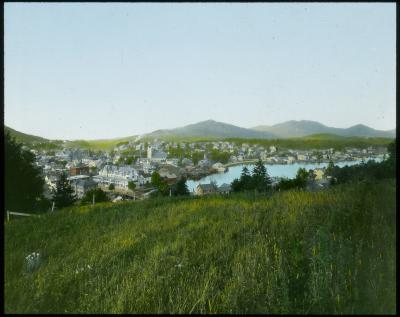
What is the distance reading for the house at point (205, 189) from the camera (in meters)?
7.01

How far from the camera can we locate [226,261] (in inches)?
137

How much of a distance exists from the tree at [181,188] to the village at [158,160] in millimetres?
132

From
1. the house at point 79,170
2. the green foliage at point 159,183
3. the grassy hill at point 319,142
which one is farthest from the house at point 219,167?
the house at point 79,170

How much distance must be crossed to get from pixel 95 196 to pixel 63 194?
3.00 feet

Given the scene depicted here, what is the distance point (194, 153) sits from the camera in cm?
633

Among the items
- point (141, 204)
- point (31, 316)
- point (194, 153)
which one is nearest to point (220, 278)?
point (31, 316)

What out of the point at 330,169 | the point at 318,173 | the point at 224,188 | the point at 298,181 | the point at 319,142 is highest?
the point at 319,142

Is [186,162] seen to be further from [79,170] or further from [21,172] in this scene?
[21,172]

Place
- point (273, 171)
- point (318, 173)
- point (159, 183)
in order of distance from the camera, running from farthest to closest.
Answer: point (159, 183), point (273, 171), point (318, 173)

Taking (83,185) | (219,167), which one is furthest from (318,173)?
(83,185)

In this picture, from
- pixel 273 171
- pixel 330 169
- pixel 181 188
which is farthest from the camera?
pixel 181 188

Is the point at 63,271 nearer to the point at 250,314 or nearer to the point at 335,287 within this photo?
the point at 250,314

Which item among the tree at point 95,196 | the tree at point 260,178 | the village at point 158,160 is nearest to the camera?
the village at point 158,160

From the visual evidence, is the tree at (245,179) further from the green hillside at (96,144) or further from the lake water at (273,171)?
the green hillside at (96,144)
